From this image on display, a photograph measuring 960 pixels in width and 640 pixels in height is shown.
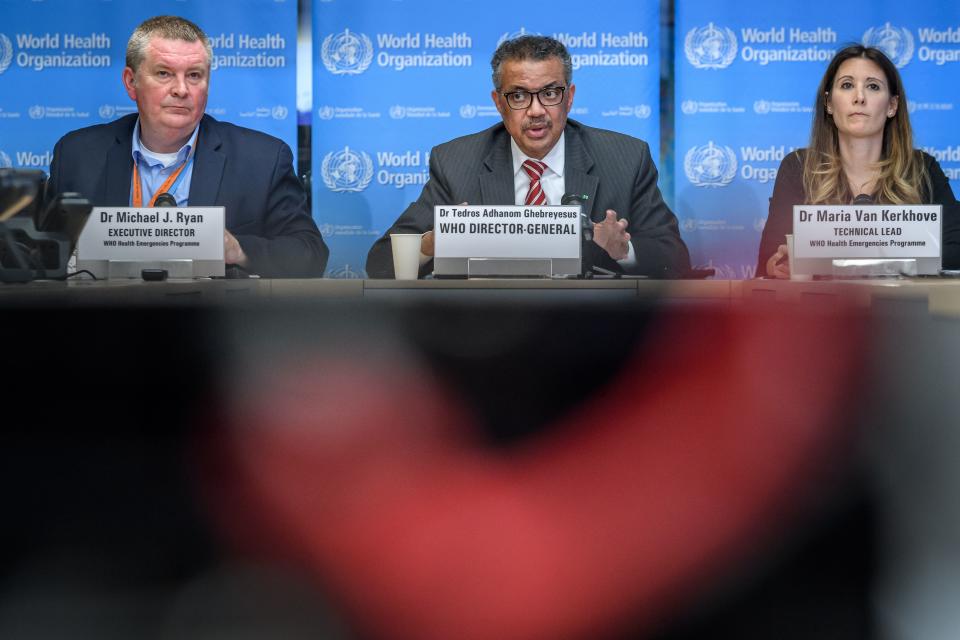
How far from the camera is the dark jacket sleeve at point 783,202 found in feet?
9.45

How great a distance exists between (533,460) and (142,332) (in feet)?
0.95

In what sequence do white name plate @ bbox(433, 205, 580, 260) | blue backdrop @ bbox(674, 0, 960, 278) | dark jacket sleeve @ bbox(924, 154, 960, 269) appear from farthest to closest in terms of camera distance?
blue backdrop @ bbox(674, 0, 960, 278)
dark jacket sleeve @ bbox(924, 154, 960, 269)
white name plate @ bbox(433, 205, 580, 260)

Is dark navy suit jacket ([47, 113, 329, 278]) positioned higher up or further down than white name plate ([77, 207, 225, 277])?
higher up

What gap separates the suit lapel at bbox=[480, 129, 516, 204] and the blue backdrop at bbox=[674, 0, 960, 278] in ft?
4.85

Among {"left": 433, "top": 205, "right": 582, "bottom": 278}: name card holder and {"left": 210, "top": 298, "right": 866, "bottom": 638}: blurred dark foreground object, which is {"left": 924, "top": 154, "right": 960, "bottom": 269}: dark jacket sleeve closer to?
{"left": 433, "top": 205, "right": 582, "bottom": 278}: name card holder

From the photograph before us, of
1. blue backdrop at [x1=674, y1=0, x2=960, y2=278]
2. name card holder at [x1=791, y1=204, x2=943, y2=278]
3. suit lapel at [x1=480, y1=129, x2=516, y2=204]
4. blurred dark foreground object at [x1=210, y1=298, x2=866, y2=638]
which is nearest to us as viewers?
blurred dark foreground object at [x1=210, y1=298, x2=866, y2=638]

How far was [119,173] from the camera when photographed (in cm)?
286

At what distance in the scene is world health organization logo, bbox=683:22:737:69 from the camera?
4.29m

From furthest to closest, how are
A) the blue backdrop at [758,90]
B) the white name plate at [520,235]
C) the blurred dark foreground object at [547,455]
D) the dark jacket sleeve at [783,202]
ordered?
the blue backdrop at [758,90] < the dark jacket sleeve at [783,202] < the white name plate at [520,235] < the blurred dark foreground object at [547,455]

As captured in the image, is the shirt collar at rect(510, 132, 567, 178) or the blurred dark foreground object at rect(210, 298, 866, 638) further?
the shirt collar at rect(510, 132, 567, 178)

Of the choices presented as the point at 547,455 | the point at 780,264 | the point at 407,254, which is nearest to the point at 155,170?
the point at 407,254

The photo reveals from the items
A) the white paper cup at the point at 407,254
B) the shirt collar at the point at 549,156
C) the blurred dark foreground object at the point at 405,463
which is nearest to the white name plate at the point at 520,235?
the white paper cup at the point at 407,254

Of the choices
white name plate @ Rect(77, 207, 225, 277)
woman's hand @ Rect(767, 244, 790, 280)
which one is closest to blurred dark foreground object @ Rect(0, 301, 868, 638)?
white name plate @ Rect(77, 207, 225, 277)

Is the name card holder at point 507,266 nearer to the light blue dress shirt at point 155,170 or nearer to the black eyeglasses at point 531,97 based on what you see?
the black eyeglasses at point 531,97
